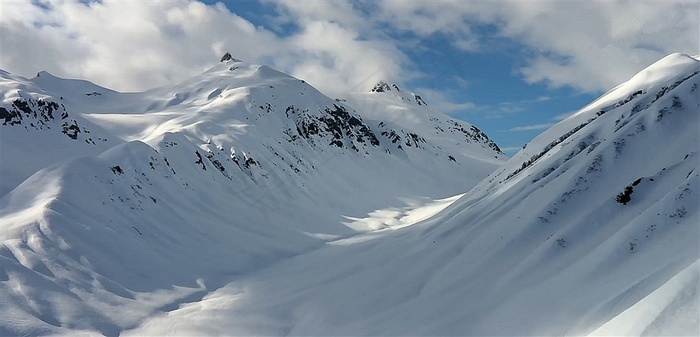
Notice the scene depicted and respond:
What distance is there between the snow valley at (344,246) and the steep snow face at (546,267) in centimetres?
12

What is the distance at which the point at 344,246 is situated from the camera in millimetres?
54094

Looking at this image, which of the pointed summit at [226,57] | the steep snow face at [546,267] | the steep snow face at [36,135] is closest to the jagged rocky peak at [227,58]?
the pointed summit at [226,57]

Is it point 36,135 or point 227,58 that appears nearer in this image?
point 36,135

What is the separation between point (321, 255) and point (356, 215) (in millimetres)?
34757

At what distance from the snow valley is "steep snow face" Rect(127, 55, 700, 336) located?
12 centimetres

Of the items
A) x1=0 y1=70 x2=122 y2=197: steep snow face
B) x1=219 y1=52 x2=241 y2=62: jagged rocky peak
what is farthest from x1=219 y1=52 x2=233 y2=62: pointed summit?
x1=0 y1=70 x2=122 y2=197: steep snow face

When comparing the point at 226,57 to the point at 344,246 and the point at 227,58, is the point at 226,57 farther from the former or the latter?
the point at 344,246

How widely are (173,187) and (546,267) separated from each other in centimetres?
5027

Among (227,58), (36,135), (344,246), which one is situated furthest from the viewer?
(227,58)

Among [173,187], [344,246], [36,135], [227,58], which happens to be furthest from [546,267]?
[227,58]

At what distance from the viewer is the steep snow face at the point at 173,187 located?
32.6 m

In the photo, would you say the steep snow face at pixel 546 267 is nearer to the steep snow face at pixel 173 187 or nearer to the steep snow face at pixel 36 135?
the steep snow face at pixel 173 187

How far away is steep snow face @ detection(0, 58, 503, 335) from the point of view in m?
32.6

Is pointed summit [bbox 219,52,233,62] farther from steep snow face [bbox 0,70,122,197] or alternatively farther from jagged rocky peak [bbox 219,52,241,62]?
steep snow face [bbox 0,70,122,197]
